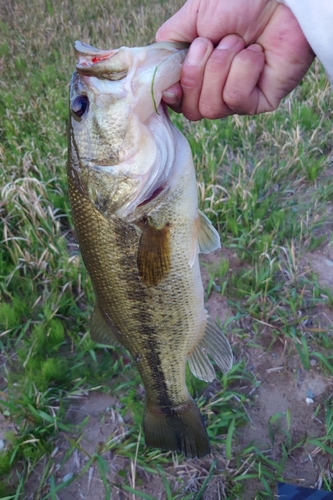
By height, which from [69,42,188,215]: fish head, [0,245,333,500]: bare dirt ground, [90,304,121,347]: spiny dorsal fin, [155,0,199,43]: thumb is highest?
[155,0,199,43]: thumb

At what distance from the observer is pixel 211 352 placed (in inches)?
66.5

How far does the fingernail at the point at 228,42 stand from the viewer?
1413 millimetres

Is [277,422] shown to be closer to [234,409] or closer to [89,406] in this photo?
[234,409]

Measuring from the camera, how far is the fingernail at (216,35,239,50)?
141 centimetres

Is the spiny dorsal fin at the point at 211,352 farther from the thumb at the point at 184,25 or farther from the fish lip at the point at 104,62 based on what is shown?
the thumb at the point at 184,25

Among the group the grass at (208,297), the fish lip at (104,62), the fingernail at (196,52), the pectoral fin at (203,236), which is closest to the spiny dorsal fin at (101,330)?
the pectoral fin at (203,236)

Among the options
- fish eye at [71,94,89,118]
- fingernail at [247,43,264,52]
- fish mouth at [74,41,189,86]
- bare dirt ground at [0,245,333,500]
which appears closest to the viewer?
fish mouth at [74,41,189,86]

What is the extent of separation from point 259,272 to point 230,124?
160 centimetres

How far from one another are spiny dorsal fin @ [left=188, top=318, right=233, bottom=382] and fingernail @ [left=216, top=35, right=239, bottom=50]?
3.46 ft

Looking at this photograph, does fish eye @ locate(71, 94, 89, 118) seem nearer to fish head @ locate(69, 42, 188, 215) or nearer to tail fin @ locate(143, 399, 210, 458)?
fish head @ locate(69, 42, 188, 215)

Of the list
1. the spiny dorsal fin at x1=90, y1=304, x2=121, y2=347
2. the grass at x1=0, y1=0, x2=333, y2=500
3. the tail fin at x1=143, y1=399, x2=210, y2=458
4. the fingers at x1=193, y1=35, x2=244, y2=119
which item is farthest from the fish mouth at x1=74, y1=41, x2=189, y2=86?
the grass at x1=0, y1=0, x2=333, y2=500

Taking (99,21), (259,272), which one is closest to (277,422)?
(259,272)

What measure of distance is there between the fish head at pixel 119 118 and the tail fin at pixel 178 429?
0.93m

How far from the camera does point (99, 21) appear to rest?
551 centimetres
